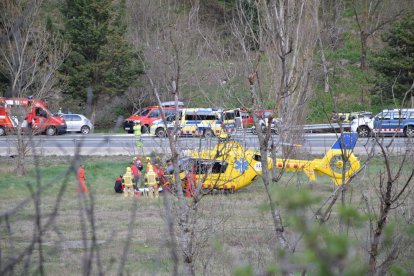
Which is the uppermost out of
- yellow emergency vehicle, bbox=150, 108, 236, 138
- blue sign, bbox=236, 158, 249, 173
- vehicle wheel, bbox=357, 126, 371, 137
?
yellow emergency vehicle, bbox=150, 108, 236, 138

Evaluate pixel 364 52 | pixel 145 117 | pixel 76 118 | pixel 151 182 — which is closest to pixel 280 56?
pixel 151 182

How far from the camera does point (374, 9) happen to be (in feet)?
162

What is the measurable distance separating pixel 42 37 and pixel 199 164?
1748 centimetres

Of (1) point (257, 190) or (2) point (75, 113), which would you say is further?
(2) point (75, 113)

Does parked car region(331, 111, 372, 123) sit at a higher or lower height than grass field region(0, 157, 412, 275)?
higher

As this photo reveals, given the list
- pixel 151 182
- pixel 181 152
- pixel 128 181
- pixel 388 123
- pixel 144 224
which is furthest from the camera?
pixel 128 181

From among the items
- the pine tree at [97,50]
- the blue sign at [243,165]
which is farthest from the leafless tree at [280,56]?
the pine tree at [97,50]

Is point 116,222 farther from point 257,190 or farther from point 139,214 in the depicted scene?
point 257,190

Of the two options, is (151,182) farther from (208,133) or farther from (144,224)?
(208,133)

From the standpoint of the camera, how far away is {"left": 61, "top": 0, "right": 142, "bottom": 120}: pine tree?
39250mm

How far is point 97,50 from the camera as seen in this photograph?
41.3 meters

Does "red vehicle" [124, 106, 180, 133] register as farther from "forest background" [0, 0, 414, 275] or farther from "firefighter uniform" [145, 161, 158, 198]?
"firefighter uniform" [145, 161, 158, 198]

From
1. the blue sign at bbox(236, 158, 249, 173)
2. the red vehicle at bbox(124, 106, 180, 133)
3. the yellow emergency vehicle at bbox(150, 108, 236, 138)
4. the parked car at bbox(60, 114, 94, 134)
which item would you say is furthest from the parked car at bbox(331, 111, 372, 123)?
the parked car at bbox(60, 114, 94, 134)

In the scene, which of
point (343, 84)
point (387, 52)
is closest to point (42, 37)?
point (387, 52)
